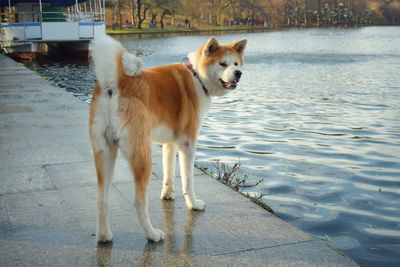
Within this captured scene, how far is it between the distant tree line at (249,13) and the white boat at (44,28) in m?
64.1

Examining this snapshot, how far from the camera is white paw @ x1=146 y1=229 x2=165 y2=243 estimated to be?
421 centimetres

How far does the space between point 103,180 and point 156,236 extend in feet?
2.13

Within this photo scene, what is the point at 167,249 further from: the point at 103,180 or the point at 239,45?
the point at 239,45

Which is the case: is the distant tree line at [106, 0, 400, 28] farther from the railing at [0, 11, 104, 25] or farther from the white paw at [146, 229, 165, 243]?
the white paw at [146, 229, 165, 243]

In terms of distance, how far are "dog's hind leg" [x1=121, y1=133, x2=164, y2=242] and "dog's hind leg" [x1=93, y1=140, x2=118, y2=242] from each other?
17 cm

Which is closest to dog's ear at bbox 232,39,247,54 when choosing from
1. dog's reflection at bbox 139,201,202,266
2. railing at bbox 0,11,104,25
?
dog's reflection at bbox 139,201,202,266

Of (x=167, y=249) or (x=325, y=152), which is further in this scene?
(x=325, y=152)

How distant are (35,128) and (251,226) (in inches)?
211

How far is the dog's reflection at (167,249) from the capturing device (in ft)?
12.8

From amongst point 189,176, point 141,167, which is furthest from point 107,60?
point 189,176

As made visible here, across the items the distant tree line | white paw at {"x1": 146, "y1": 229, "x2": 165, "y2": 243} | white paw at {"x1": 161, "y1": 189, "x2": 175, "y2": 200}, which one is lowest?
white paw at {"x1": 146, "y1": 229, "x2": 165, "y2": 243}

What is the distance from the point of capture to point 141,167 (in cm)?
404

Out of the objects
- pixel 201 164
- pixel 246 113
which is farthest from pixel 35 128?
pixel 246 113

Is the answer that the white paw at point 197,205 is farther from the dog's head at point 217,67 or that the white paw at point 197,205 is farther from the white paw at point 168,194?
the dog's head at point 217,67
